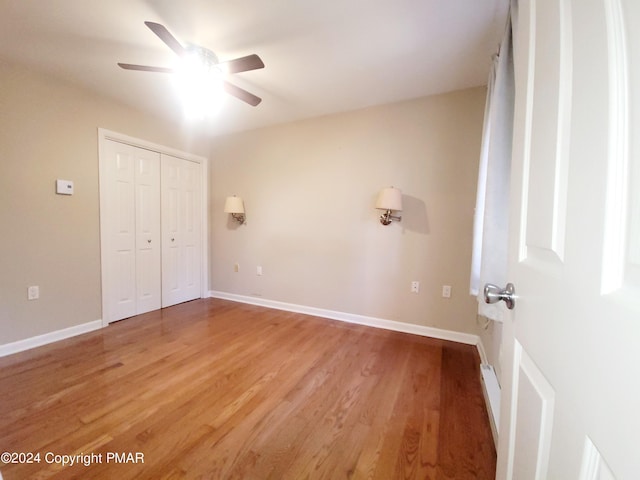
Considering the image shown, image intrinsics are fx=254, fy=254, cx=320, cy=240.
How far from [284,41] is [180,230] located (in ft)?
8.73

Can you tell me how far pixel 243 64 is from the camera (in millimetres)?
1660

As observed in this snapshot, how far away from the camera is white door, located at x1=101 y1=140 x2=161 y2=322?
2.72 metres

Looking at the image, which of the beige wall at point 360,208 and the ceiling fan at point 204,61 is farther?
the beige wall at point 360,208

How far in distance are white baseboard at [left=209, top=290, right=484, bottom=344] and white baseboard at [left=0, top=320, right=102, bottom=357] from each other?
1520 millimetres

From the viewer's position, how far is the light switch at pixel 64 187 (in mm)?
2334

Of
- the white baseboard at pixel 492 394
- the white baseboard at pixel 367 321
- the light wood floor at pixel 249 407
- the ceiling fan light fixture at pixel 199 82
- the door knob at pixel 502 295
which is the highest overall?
the ceiling fan light fixture at pixel 199 82

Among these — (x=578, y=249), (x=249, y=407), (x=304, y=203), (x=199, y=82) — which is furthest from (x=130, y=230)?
(x=578, y=249)

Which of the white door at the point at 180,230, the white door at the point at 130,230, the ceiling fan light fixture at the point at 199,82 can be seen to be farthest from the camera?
the white door at the point at 180,230

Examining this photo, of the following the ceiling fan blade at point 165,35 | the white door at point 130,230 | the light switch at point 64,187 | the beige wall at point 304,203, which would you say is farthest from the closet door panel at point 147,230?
the ceiling fan blade at point 165,35

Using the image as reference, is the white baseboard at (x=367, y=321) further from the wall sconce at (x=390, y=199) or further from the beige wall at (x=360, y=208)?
the wall sconce at (x=390, y=199)

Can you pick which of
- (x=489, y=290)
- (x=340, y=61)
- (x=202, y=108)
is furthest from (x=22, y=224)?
(x=489, y=290)

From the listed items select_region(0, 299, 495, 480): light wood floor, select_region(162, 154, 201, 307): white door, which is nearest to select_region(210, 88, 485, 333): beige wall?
select_region(162, 154, 201, 307): white door

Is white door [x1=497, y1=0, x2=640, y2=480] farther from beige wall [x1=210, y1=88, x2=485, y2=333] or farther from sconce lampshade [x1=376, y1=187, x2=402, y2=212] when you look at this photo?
beige wall [x1=210, y1=88, x2=485, y2=333]

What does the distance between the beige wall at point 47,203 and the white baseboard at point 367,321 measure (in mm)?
1696
